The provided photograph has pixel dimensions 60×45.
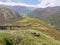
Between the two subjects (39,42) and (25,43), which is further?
(39,42)

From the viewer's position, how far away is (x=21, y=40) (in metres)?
38.4

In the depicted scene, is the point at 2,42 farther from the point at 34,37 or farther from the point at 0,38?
the point at 34,37

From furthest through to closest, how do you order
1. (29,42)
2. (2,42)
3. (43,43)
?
1. (43,43)
2. (29,42)
3. (2,42)

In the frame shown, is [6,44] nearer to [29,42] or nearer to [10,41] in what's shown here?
[10,41]

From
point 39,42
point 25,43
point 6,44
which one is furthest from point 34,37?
point 6,44

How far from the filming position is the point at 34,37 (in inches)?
1665

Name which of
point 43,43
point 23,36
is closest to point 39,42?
point 43,43

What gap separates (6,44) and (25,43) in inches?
141

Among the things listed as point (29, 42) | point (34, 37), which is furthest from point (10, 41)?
point (34, 37)

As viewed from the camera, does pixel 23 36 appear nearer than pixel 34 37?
Yes

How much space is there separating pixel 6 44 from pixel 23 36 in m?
4.16

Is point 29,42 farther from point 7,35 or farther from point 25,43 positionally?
point 7,35

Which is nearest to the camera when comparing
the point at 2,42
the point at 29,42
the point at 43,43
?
the point at 2,42

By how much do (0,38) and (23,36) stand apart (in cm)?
500
